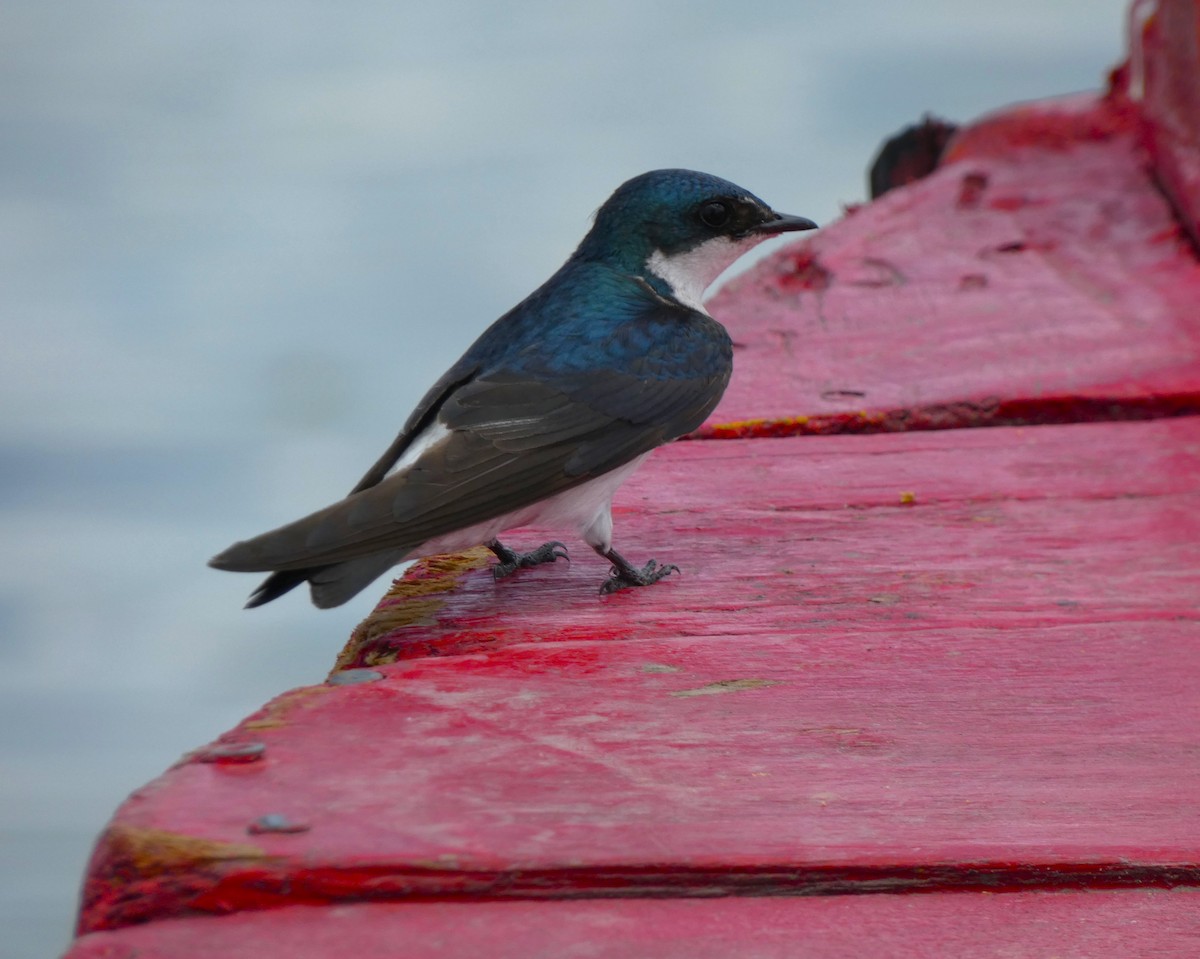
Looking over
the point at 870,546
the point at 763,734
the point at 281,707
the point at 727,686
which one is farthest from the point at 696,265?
the point at 281,707

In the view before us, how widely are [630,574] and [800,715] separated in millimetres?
576

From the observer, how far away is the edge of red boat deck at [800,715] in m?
0.97

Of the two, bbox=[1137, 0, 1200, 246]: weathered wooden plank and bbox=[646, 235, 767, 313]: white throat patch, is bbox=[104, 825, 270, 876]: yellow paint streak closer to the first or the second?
bbox=[646, 235, 767, 313]: white throat patch

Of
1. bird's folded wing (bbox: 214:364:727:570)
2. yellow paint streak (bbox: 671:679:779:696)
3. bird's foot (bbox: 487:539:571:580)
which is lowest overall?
yellow paint streak (bbox: 671:679:779:696)

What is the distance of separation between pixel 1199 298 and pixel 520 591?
1.57m

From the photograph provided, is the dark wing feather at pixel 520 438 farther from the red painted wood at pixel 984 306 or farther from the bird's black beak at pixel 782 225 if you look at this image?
the bird's black beak at pixel 782 225

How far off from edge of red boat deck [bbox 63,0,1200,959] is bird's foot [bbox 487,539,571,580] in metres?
0.03

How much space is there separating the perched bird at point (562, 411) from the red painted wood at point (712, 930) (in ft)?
2.66

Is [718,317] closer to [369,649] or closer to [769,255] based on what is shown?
[769,255]

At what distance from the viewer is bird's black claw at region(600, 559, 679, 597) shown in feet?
6.01

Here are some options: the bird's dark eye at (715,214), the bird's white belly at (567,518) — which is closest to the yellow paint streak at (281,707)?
the bird's white belly at (567,518)

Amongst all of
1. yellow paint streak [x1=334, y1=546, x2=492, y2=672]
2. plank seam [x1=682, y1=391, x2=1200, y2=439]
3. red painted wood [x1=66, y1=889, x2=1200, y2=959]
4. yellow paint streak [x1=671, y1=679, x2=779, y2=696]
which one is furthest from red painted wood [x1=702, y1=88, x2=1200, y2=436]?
red painted wood [x1=66, y1=889, x2=1200, y2=959]

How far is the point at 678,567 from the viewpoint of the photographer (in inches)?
75.9

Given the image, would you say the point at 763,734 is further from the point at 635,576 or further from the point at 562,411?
the point at 562,411
